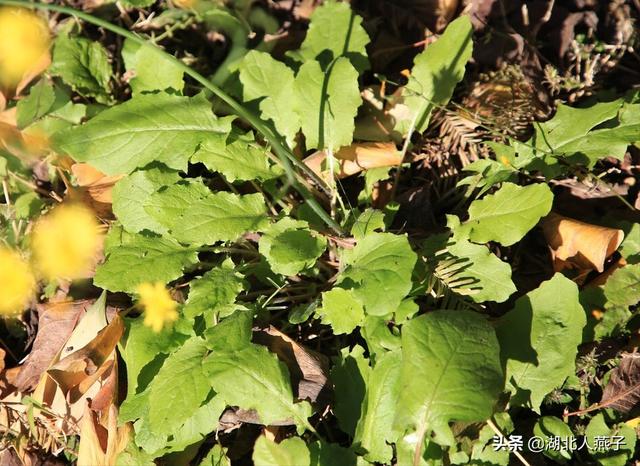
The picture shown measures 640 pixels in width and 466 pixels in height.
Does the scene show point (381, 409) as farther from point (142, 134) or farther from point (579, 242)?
point (142, 134)

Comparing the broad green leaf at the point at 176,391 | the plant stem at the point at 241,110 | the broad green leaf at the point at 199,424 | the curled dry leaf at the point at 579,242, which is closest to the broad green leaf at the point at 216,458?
the broad green leaf at the point at 199,424

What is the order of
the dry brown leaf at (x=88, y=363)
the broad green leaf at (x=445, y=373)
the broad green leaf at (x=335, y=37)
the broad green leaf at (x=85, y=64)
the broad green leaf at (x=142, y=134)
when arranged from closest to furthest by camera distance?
the broad green leaf at (x=445, y=373) → the dry brown leaf at (x=88, y=363) → the broad green leaf at (x=142, y=134) → the broad green leaf at (x=335, y=37) → the broad green leaf at (x=85, y=64)

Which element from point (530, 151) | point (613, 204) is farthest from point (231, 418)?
point (613, 204)

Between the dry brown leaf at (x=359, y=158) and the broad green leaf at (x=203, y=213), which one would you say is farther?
the dry brown leaf at (x=359, y=158)

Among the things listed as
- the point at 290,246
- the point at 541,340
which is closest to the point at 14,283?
the point at 290,246

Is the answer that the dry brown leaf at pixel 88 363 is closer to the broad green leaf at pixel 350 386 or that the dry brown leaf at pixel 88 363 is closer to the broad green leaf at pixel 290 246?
the broad green leaf at pixel 290 246

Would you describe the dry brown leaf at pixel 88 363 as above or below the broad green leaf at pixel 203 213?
below

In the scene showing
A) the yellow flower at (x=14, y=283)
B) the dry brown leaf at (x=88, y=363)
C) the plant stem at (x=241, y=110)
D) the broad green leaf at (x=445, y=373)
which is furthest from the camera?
the yellow flower at (x=14, y=283)

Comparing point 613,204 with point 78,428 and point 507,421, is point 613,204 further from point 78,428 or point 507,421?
point 78,428
